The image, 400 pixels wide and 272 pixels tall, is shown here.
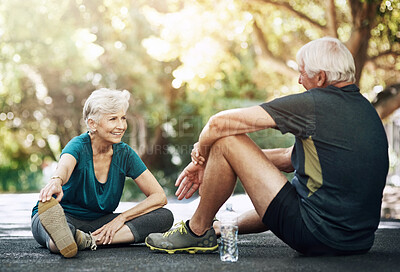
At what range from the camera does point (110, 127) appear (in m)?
3.30

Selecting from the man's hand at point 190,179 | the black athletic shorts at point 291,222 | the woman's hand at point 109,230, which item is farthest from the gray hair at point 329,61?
the woman's hand at point 109,230

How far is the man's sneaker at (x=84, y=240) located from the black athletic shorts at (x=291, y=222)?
3.82ft

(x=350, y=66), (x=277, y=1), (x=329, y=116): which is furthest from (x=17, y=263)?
(x=277, y=1)

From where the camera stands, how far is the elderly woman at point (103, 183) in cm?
327

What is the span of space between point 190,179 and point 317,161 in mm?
917

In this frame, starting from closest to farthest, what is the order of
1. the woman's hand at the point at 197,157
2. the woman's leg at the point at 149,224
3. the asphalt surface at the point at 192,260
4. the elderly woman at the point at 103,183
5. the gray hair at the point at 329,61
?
the asphalt surface at the point at 192,260 < the gray hair at the point at 329,61 < the woman's hand at the point at 197,157 < the elderly woman at the point at 103,183 < the woman's leg at the point at 149,224

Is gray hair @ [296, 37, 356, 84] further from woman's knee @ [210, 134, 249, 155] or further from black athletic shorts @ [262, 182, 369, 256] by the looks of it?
black athletic shorts @ [262, 182, 369, 256]

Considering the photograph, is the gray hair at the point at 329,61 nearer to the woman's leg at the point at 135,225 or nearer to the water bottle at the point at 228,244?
the water bottle at the point at 228,244

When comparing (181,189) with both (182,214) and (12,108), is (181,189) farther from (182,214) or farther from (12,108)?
(12,108)

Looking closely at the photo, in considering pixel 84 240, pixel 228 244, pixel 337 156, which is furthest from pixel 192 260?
pixel 337 156

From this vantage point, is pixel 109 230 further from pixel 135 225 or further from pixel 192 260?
pixel 192 260

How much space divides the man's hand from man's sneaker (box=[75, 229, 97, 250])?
2.03 ft

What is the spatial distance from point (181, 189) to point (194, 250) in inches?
15.7

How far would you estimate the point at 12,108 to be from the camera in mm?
15438
